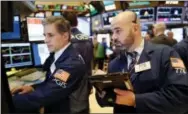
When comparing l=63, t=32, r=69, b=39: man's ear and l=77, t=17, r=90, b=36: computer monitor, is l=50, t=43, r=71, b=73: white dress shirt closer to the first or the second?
Answer: l=63, t=32, r=69, b=39: man's ear

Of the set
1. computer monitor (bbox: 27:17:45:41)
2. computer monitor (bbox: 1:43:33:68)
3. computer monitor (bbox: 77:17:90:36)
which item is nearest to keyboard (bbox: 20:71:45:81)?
computer monitor (bbox: 1:43:33:68)

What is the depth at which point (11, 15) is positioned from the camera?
42.7 inches

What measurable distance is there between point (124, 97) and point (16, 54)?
1.78m

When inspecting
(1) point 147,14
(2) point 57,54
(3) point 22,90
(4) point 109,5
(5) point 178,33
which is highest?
(4) point 109,5

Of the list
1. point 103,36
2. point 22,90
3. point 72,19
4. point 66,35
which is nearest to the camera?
point 22,90

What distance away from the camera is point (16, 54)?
10.6 feet

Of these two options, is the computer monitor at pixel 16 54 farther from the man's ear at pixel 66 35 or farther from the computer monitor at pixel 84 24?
the computer monitor at pixel 84 24

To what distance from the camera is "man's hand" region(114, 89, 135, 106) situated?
1.78 meters

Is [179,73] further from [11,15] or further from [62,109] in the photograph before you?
[11,15]

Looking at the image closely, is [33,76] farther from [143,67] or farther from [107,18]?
[107,18]

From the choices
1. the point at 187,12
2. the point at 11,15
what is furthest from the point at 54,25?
the point at 187,12

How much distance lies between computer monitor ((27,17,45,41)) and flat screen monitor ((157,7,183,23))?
462 centimetres

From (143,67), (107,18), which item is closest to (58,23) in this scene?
(143,67)

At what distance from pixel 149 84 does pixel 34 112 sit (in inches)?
39.2
